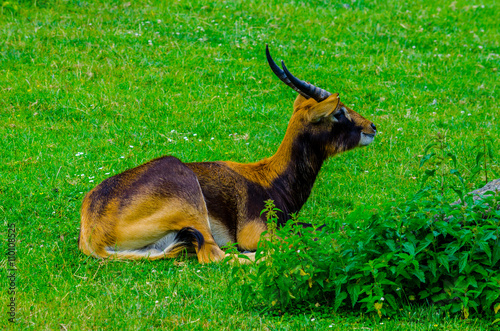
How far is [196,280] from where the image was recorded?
5.74m

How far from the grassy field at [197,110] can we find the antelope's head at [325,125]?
0.78 m

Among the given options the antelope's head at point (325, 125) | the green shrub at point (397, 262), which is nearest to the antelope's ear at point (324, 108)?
the antelope's head at point (325, 125)

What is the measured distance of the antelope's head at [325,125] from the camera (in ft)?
24.0

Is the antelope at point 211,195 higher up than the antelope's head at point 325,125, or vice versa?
the antelope's head at point 325,125

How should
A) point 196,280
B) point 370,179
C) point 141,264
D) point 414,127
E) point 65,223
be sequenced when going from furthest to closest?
point 414,127
point 370,179
point 65,223
point 141,264
point 196,280

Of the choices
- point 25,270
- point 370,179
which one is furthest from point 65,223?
point 370,179

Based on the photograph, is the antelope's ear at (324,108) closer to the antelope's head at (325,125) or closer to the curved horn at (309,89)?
the antelope's head at (325,125)

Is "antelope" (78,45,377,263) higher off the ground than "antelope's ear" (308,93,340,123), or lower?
lower

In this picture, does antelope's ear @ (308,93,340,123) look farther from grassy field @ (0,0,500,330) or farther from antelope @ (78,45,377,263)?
grassy field @ (0,0,500,330)

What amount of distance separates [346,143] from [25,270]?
141 inches

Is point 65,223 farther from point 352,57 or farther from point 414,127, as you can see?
point 352,57

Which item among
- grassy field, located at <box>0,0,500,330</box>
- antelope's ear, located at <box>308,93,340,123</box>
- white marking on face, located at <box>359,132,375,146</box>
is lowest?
grassy field, located at <box>0,0,500,330</box>

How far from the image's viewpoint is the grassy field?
5273 mm

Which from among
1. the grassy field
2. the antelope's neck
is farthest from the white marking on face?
the grassy field
